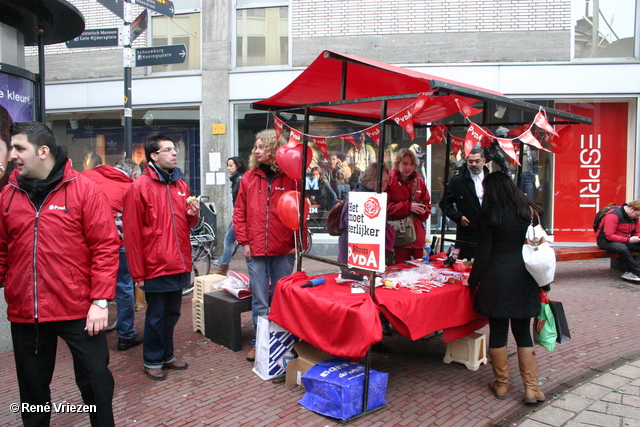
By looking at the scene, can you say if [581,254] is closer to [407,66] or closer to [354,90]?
[407,66]

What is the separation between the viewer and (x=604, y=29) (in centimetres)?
1059

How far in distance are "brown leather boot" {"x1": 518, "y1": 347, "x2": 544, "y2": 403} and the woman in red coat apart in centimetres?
179

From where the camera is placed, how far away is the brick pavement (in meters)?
3.64

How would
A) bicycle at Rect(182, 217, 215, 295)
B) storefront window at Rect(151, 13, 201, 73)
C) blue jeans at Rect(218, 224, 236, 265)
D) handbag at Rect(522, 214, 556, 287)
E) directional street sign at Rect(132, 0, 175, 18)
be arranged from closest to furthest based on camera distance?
handbag at Rect(522, 214, 556, 287), directional street sign at Rect(132, 0, 175, 18), bicycle at Rect(182, 217, 215, 295), blue jeans at Rect(218, 224, 236, 265), storefront window at Rect(151, 13, 201, 73)

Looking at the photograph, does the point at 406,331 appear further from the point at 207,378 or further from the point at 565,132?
the point at 565,132

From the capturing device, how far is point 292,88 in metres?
4.78

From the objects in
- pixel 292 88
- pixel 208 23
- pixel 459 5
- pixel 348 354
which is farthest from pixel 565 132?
pixel 208 23

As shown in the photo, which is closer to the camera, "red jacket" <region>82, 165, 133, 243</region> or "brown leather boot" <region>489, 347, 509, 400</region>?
"brown leather boot" <region>489, 347, 509, 400</region>

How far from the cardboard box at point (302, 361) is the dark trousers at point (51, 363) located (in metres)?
1.54

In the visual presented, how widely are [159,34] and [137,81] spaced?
1252 mm

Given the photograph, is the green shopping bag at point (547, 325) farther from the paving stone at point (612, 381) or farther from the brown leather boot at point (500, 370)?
the paving stone at point (612, 381)

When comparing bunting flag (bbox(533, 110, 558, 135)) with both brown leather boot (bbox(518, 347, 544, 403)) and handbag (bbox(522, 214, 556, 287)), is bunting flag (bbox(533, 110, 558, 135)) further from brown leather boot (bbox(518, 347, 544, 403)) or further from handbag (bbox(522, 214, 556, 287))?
brown leather boot (bbox(518, 347, 544, 403))

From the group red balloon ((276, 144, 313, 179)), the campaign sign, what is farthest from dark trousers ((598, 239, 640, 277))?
the campaign sign

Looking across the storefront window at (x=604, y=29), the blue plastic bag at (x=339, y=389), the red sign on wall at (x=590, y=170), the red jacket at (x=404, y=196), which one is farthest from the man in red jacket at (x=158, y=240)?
the storefront window at (x=604, y=29)
